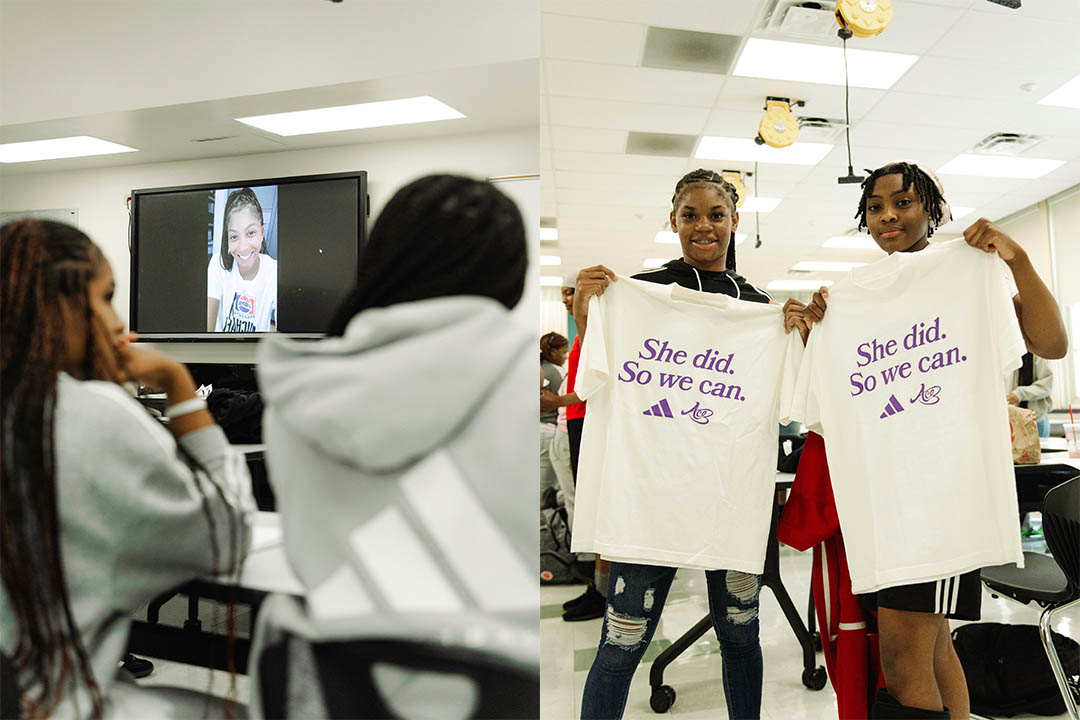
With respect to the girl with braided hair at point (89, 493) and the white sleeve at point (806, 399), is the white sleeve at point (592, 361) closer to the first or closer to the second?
the white sleeve at point (806, 399)

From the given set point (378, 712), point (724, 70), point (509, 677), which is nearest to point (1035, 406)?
point (724, 70)

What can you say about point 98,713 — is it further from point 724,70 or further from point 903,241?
point 724,70

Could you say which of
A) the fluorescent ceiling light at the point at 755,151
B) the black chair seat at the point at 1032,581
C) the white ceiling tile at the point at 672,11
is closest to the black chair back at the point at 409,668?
the black chair seat at the point at 1032,581

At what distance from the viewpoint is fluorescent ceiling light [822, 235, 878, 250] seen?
24.0ft

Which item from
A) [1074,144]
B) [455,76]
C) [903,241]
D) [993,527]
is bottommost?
[993,527]

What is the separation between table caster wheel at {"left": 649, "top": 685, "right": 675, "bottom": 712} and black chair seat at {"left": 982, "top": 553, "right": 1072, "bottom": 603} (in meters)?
0.98

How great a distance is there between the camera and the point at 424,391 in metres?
1.07

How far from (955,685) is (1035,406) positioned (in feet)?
6.29

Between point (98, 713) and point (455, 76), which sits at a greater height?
point (455, 76)

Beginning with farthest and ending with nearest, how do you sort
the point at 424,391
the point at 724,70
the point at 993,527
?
the point at 724,70 → the point at 993,527 → the point at 424,391

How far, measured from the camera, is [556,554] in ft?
10.9

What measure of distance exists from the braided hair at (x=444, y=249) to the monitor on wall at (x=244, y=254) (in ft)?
0.30

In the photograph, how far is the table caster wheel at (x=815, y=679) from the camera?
83.3 inches

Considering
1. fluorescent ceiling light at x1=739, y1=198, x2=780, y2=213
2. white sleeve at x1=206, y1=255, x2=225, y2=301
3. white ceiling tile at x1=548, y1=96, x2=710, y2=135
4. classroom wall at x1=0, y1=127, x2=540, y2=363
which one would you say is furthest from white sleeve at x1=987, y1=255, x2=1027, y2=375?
fluorescent ceiling light at x1=739, y1=198, x2=780, y2=213
